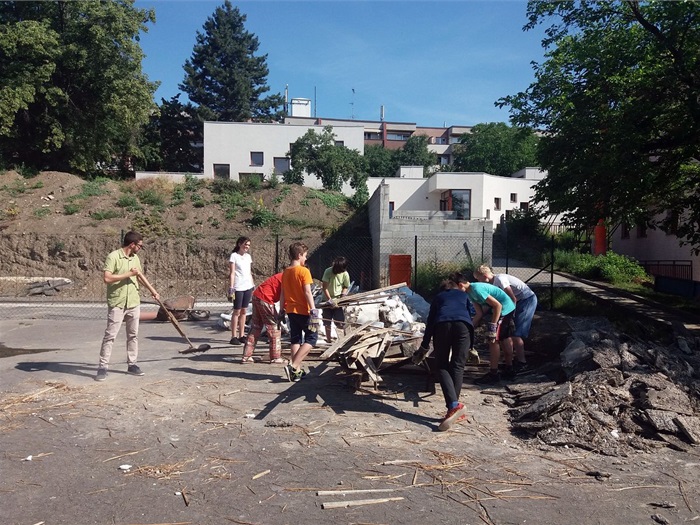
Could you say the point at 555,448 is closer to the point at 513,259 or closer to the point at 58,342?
the point at 58,342

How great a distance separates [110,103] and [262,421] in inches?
1141

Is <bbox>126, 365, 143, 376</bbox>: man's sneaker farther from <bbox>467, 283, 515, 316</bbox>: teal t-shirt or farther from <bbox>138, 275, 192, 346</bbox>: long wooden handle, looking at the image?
<bbox>467, 283, 515, 316</bbox>: teal t-shirt

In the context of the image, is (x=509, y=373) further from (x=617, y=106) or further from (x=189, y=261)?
(x=189, y=261)

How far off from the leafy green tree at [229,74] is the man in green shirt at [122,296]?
4707 centimetres

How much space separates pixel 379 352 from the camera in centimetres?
681

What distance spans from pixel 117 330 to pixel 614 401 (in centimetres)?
566

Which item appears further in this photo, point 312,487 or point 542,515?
point 312,487

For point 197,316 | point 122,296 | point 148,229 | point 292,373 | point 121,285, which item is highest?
point 148,229

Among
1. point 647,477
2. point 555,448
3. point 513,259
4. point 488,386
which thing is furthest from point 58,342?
point 513,259

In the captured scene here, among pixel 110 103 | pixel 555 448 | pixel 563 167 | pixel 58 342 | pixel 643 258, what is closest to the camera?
pixel 555 448

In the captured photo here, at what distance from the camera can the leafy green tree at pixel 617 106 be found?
34.2 ft

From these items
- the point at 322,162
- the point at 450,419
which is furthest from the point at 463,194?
the point at 450,419

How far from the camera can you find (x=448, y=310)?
5801mm

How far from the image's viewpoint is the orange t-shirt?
Answer: 695 centimetres
